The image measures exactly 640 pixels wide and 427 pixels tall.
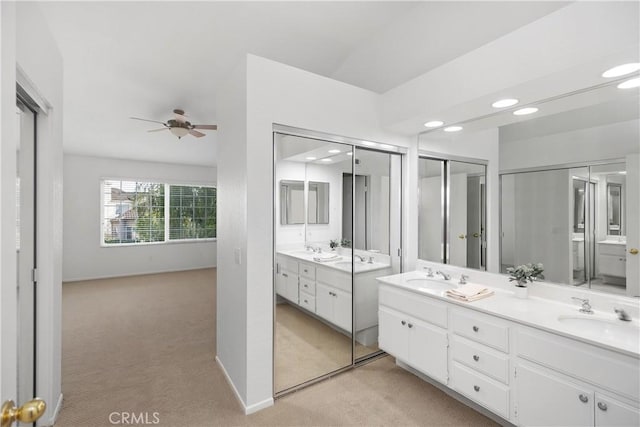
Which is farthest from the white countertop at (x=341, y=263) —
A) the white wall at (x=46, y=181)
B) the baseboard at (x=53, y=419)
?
the baseboard at (x=53, y=419)

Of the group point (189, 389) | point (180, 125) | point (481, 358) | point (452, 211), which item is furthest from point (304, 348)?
point (180, 125)

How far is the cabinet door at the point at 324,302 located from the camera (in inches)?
108

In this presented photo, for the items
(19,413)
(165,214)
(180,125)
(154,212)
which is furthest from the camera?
(165,214)

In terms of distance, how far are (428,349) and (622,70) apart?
80.5 inches

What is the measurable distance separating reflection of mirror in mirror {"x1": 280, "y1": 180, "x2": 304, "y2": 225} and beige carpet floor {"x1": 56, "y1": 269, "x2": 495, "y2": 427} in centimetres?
135

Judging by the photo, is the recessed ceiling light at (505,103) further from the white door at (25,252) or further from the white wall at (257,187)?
the white door at (25,252)

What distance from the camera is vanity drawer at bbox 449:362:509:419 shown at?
1.80 metres

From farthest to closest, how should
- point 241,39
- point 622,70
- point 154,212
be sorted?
point 154,212 → point 241,39 → point 622,70

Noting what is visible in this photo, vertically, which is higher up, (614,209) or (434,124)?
(434,124)

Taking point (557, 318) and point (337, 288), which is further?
point (337, 288)

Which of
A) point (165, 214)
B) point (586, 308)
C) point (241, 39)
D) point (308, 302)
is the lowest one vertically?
point (308, 302)

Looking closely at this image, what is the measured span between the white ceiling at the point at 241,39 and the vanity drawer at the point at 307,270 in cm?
192

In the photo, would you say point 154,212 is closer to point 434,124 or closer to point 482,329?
point 434,124

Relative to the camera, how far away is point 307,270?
2611 mm
